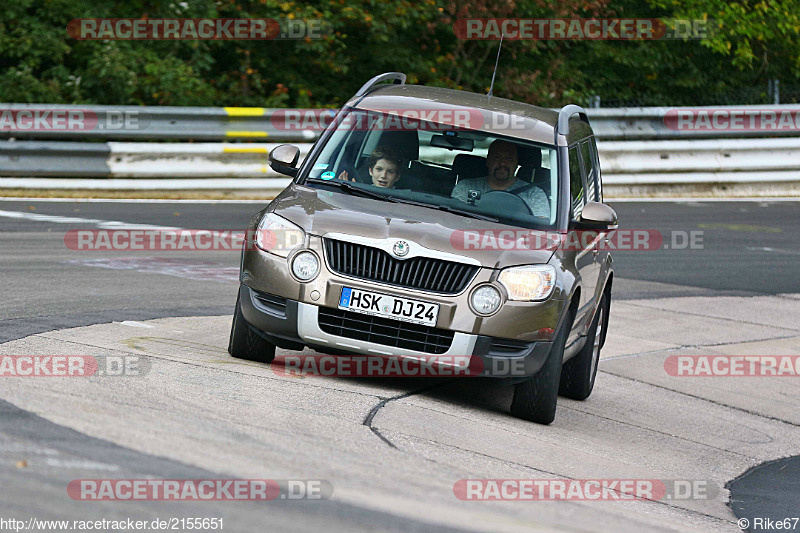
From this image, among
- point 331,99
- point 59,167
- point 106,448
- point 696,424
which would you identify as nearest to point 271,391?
point 106,448

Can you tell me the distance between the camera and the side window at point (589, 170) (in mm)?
9064

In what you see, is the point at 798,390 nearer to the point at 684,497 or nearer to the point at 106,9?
Answer: the point at 684,497

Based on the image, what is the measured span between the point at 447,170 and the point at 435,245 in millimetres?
1098

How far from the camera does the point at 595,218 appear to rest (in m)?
7.93

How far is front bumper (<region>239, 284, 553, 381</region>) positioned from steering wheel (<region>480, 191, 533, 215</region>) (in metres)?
1.00

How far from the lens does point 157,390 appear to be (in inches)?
259

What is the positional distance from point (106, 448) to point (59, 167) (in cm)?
1215

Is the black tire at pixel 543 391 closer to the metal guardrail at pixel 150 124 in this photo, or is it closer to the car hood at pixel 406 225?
the car hood at pixel 406 225

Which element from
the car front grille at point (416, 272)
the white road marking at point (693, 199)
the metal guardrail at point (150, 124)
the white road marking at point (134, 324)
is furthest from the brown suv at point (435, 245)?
the white road marking at point (693, 199)

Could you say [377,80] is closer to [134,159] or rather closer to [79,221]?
[79,221]

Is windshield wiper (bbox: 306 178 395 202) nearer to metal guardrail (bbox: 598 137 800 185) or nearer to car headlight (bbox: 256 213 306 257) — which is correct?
car headlight (bbox: 256 213 306 257)

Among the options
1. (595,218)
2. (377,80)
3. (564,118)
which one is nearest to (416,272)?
(595,218)

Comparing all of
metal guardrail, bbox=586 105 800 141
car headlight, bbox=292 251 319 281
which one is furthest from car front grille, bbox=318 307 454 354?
metal guardrail, bbox=586 105 800 141

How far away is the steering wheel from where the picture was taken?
7.99 metres
